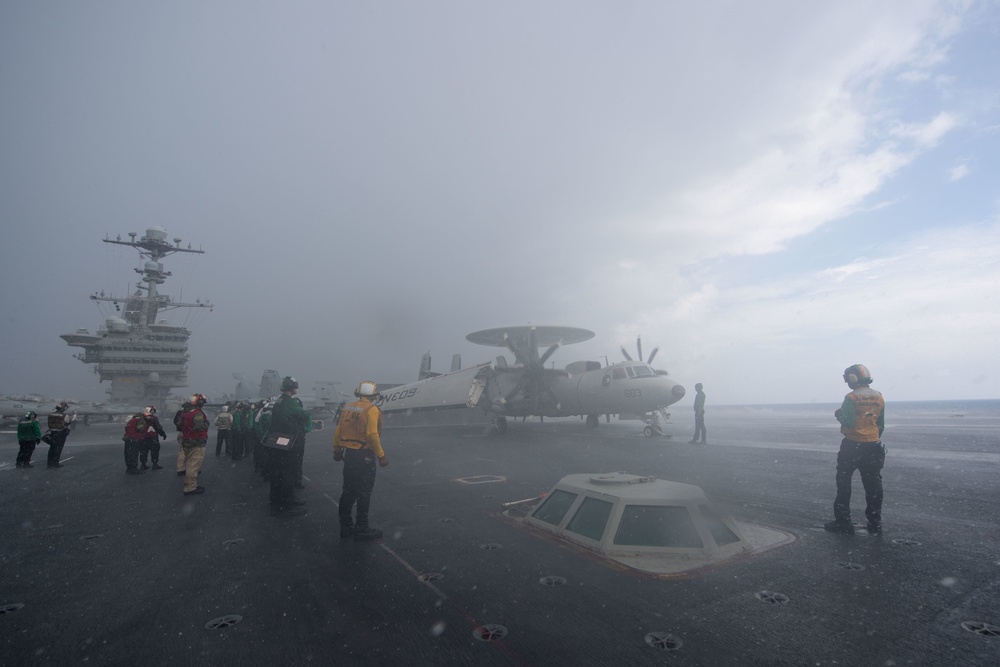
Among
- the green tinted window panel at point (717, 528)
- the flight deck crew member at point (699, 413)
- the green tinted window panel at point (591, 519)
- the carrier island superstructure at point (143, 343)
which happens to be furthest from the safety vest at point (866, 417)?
the carrier island superstructure at point (143, 343)

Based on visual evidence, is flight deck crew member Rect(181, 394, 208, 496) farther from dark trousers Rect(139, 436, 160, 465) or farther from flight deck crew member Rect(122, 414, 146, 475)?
dark trousers Rect(139, 436, 160, 465)

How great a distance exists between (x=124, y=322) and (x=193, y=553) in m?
57.6

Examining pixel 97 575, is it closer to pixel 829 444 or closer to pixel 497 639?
pixel 497 639

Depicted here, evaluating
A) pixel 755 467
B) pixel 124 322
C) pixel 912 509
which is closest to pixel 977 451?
pixel 755 467

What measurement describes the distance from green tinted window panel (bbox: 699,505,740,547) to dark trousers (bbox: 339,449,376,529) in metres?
4.47

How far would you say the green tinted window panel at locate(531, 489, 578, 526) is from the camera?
20.9 ft

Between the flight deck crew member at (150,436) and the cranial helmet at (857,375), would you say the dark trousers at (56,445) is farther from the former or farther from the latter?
the cranial helmet at (857,375)

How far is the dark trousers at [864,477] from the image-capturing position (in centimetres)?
621

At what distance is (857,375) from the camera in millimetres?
6918

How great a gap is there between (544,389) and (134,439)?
17771mm

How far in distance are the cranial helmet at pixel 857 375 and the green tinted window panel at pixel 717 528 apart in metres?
3.34

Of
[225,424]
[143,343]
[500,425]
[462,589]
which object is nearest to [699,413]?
[500,425]

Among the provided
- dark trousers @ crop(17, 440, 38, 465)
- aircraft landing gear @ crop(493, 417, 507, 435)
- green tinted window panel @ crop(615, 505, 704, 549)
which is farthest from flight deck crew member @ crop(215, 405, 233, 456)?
green tinted window panel @ crop(615, 505, 704, 549)

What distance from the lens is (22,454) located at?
51.0ft
